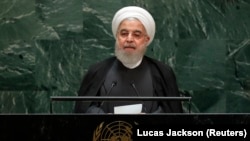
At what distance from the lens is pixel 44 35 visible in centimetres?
562

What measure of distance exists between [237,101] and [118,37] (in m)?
2.40

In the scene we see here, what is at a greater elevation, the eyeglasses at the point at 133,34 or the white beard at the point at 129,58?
the eyeglasses at the point at 133,34

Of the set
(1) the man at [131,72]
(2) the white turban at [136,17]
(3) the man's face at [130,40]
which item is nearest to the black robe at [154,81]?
(1) the man at [131,72]

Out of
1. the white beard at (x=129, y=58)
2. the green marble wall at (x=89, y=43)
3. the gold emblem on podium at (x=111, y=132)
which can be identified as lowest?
the gold emblem on podium at (x=111, y=132)

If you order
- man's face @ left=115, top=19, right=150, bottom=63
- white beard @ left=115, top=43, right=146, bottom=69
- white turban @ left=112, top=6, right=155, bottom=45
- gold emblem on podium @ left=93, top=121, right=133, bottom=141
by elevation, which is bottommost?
gold emblem on podium @ left=93, top=121, right=133, bottom=141

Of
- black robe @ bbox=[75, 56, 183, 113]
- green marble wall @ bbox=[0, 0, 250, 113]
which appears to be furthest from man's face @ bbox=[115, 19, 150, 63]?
green marble wall @ bbox=[0, 0, 250, 113]

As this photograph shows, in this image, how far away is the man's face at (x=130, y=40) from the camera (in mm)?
3846

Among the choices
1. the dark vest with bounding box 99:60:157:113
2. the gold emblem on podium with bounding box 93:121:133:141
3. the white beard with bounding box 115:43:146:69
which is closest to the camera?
the gold emblem on podium with bounding box 93:121:133:141

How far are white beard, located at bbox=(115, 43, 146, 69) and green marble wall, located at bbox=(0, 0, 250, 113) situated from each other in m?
1.73

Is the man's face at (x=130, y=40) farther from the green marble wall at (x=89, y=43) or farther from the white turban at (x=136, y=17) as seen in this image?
the green marble wall at (x=89, y=43)

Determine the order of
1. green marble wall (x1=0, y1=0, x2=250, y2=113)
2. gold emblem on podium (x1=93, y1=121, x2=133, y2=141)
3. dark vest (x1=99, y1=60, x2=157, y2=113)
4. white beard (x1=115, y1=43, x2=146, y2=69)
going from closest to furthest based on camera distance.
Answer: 1. gold emblem on podium (x1=93, y1=121, x2=133, y2=141)
2. dark vest (x1=99, y1=60, x2=157, y2=113)
3. white beard (x1=115, y1=43, x2=146, y2=69)
4. green marble wall (x1=0, y1=0, x2=250, y2=113)

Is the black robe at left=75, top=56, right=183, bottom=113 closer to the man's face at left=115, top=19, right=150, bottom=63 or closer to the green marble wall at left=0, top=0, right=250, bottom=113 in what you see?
the man's face at left=115, top=19, right=150, bottom=63

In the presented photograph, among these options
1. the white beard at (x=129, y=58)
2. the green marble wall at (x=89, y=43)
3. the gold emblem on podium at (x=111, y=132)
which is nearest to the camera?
the gold emblem on podium at (x=111, y=132)

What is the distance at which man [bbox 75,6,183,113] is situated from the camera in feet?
12.0
